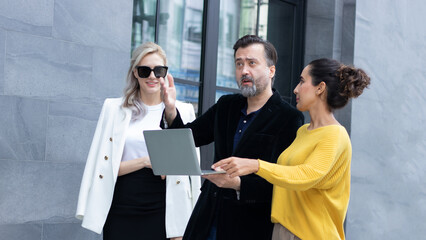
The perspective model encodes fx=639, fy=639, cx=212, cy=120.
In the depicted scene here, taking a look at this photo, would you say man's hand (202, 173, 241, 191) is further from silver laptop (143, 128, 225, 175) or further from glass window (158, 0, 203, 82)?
glass window (158, 0, 203, 82)

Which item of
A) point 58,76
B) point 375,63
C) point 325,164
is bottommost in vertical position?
point 325,164

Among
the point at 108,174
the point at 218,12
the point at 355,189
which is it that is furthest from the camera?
the point at 355,189

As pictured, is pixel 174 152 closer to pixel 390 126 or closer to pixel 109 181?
pixel 109 181

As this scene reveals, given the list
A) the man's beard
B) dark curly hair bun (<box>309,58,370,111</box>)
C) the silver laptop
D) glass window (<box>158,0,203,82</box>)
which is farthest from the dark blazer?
glass window (<box>158,0,203,82</box>)

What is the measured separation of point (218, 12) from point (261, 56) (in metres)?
4.21

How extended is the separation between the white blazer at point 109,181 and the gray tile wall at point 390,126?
15.0 feet

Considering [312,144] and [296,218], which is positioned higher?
[312,144]

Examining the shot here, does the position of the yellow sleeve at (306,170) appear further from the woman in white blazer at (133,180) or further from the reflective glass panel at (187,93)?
the reflective glass panel at (187,93)

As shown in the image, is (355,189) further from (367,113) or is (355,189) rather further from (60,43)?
(60,43)

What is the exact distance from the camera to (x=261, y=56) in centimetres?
371

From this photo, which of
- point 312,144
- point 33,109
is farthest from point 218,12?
point 312,144

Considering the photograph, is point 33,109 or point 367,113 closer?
point 33,109

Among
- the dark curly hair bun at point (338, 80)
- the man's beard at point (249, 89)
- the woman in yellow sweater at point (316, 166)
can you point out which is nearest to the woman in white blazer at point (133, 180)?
the man's beard at point (249, 89)

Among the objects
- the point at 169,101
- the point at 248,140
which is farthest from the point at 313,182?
the point at 169,101
